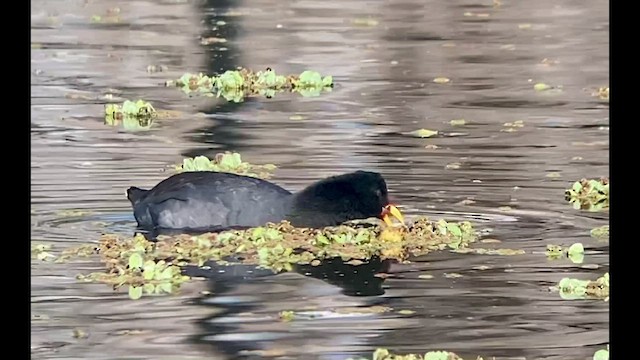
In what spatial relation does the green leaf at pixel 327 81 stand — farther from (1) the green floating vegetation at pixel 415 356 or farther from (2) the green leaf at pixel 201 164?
(1) the green floating vegetation at pixel 415 356

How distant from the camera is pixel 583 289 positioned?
10172 mm

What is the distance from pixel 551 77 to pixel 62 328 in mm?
13465

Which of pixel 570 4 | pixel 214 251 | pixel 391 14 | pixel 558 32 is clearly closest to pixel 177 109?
pixel 214 251

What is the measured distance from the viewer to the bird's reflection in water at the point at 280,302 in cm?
893

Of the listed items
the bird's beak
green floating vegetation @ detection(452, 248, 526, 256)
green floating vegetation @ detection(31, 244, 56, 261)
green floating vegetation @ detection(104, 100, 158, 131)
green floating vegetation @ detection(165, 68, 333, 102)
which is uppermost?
Answer: green floating vegetation @ detection(165, 68, 333, 102)

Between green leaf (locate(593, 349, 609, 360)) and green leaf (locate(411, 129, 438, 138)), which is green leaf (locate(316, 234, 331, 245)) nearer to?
green leaf (locate(593, 349, 609, 360))

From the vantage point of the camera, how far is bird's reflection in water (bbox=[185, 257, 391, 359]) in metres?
8.93

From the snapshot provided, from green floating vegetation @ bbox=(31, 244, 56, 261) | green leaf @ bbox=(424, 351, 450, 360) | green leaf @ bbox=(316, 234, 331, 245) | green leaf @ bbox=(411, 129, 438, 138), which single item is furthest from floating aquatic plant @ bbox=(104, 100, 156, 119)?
green leaf @ bbox=(424, 351, 450, 360)

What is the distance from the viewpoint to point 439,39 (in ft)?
87.4

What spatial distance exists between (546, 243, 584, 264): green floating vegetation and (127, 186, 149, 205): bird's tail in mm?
3071

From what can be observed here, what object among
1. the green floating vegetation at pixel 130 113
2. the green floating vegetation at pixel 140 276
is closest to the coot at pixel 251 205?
the green floating vegetation at pixel 140 276

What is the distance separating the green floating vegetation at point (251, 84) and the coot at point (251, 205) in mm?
7546

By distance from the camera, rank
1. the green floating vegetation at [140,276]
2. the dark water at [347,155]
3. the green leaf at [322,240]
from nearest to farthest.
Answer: the dark water at [347,155]
the green floating vegetation at [140,276]
the green leaf at [322,240]

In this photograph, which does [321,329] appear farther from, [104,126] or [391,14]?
[391,14]
